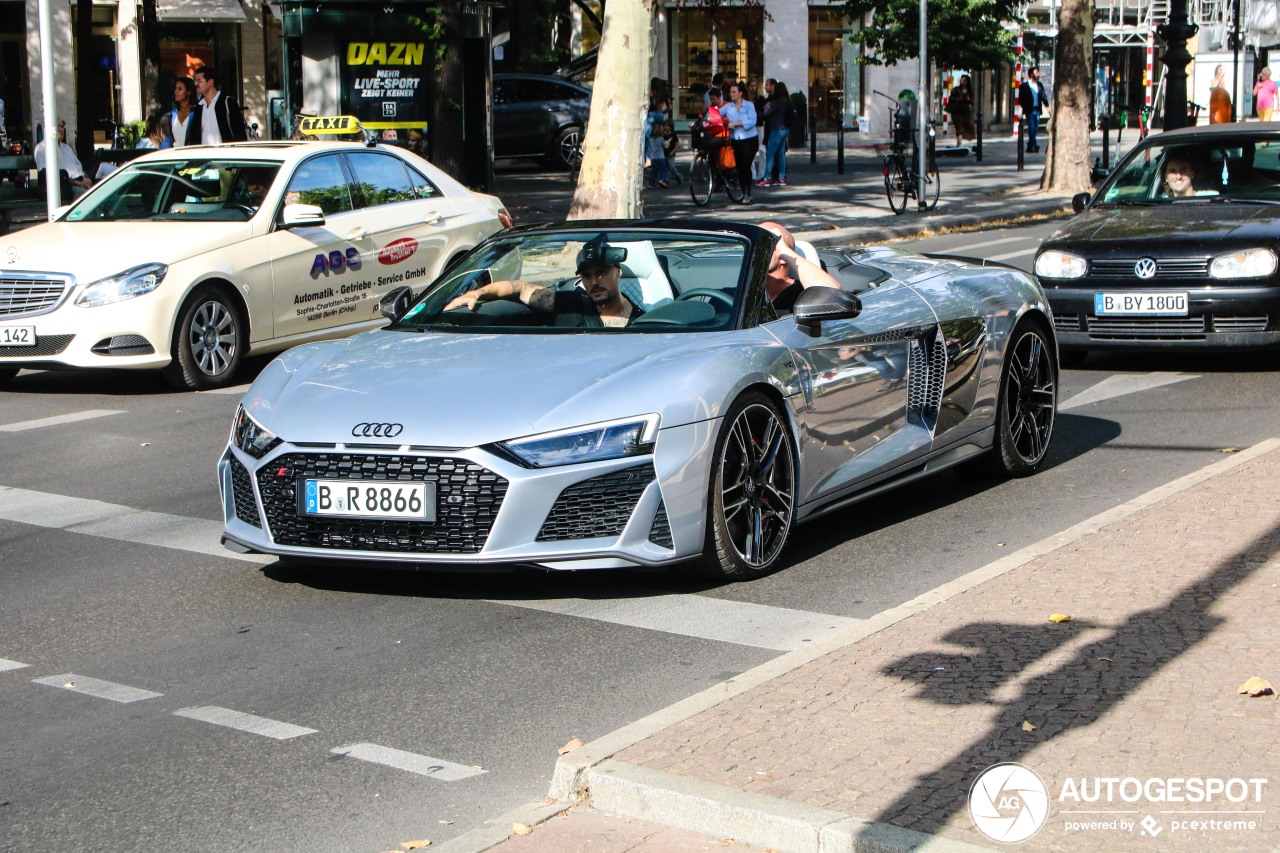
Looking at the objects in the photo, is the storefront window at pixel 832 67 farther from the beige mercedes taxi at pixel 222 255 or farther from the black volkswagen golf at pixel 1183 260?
the black volkswagen golf at pixel 1183 260

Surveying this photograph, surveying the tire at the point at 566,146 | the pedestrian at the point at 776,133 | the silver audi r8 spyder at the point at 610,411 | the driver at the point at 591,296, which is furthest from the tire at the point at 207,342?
the tire at the point at 566,146

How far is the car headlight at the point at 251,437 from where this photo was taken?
644 centimetres

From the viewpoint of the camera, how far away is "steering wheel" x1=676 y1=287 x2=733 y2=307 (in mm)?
7109

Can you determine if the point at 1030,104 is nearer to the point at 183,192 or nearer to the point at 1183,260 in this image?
the point at 1183,260

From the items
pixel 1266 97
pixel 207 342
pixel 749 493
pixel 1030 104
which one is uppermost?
pixel 1030 104

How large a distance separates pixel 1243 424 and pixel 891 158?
16.6 meters

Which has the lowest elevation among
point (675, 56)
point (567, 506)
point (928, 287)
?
point (567, 506)

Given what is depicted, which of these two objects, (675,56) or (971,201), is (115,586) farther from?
(675,56)

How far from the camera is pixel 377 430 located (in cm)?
618

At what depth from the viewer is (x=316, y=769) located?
4.79 m

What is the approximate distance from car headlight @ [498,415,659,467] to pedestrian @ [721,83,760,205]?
→ 2149cm

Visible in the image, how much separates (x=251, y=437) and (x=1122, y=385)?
6980 millimetres

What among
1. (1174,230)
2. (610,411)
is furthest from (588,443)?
(1174,230)

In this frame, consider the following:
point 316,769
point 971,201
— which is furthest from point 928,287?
point 971,201
